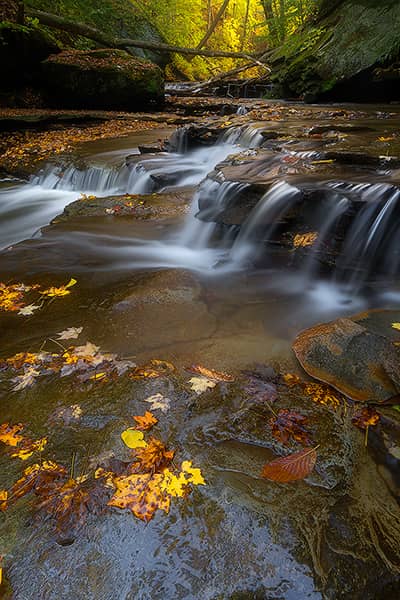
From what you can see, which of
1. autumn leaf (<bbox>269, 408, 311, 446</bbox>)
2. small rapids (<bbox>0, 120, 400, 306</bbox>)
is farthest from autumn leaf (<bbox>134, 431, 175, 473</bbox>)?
small rapids (<bbox>0, 120, 400, 306</bbox>)

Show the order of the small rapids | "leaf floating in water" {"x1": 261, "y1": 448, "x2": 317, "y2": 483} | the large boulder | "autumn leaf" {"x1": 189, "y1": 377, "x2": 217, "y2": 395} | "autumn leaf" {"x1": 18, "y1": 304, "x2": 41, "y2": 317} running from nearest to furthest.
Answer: "leaf floating in water" {"x1": 261, "y1": 448, "x2": 317, "y2": 483} < "autumn leaf" {"x1": 189, "y1": 377, "x2": 217, "y2": 395} < "autumn leaf" {"x1": 18, "y1": 304, "x2": 41, "y2": 317} < the small rapids < the large boulder

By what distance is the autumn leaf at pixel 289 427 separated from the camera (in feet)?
6.64

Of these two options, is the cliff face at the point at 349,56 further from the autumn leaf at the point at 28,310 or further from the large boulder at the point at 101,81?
the autumn leaf at the point at 28,310

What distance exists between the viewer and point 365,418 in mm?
2131

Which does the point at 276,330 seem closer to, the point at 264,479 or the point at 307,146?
the point at 264,479

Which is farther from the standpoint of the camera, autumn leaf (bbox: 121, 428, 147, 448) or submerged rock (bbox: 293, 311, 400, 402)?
submerged rock (bbox: 293, 311, 400, 402)

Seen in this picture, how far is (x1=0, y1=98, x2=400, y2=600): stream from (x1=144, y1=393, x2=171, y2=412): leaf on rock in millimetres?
37

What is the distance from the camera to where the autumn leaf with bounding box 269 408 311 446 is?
2025mm

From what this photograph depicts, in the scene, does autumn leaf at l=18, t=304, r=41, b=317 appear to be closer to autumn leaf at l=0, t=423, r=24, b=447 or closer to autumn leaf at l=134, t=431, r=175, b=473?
autumn leaf at l=0, t=423, r=24, b=447

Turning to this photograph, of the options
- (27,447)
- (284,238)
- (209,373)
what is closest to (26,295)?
(27,447)

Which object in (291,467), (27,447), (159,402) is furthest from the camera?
(159,402)

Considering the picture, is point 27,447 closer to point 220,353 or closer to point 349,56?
point 220,353

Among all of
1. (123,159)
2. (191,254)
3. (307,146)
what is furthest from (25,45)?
(191,254)

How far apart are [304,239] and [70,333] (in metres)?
2.80
